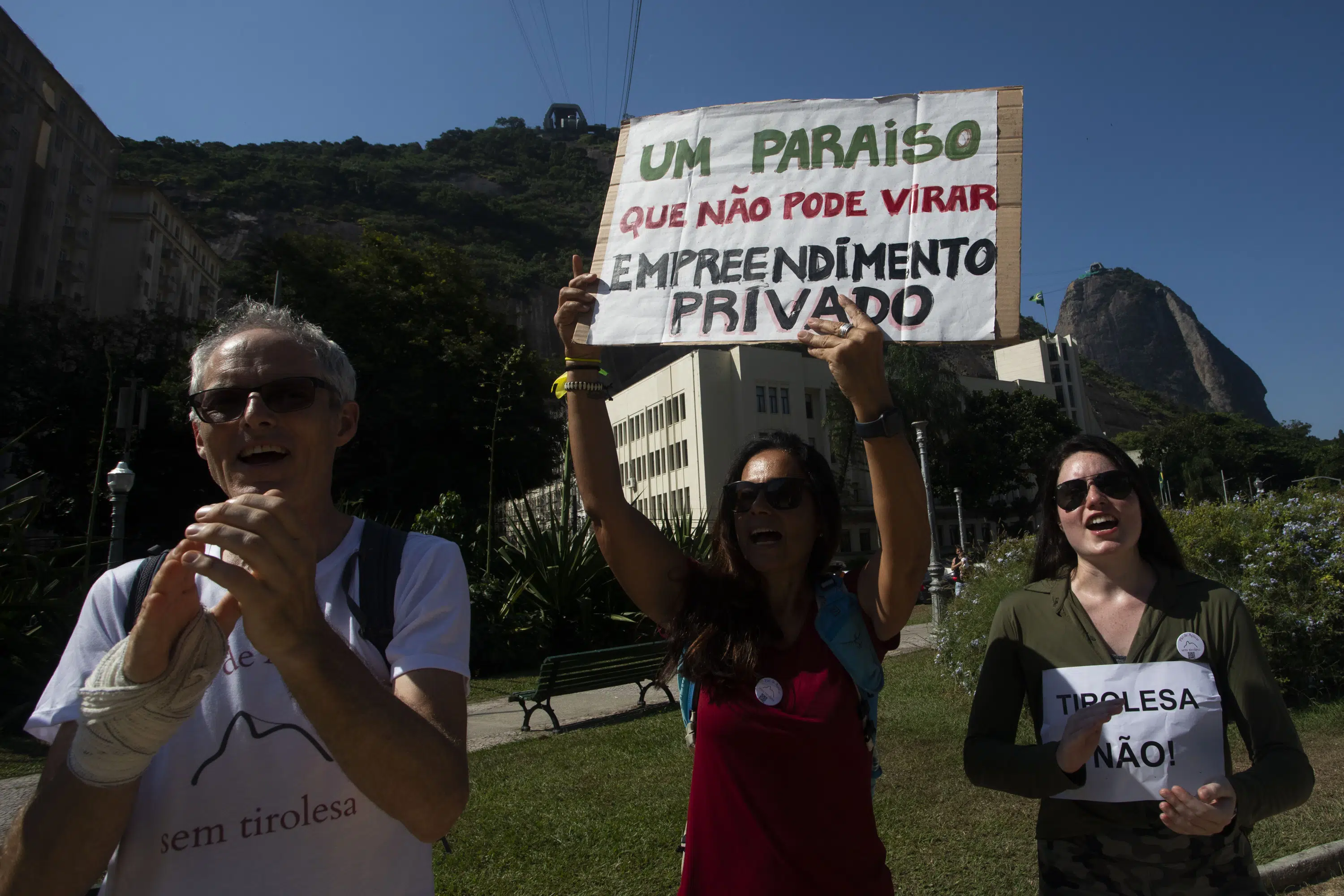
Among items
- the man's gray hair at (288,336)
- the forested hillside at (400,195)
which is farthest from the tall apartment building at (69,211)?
the man's gray hair at (288,336)

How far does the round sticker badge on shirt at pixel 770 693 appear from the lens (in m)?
2.07

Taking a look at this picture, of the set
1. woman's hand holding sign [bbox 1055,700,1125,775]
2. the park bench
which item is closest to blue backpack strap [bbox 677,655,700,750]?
woman's hand holding sign [bbox 1055,700,1125,775]

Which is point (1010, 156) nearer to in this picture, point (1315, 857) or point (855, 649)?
point (855, 649)

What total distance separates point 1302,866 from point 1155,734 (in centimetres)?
295

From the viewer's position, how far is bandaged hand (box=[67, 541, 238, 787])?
121cm

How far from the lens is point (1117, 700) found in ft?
6.72

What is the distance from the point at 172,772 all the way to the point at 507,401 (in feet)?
82.3

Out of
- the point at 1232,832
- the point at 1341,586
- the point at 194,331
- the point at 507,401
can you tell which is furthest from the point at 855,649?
the point at 194,331

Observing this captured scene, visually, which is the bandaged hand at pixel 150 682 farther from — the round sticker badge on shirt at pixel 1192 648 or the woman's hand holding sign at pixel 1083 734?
the round sticker badge on shirt at pixel 1192 648

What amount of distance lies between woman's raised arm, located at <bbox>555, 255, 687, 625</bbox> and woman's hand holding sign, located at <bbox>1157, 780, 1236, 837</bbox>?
3.98ft

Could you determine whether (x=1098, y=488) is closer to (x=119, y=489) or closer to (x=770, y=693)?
(x=770, y=693)

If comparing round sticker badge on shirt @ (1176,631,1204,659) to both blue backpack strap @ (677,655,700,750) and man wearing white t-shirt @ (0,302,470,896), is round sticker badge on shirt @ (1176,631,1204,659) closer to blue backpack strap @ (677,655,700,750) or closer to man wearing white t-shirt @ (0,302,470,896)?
blue backpack strap @ (677,655,700,750)

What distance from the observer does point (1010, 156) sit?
2.60 metres

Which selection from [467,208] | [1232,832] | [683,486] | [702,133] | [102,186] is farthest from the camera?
[467,208]
